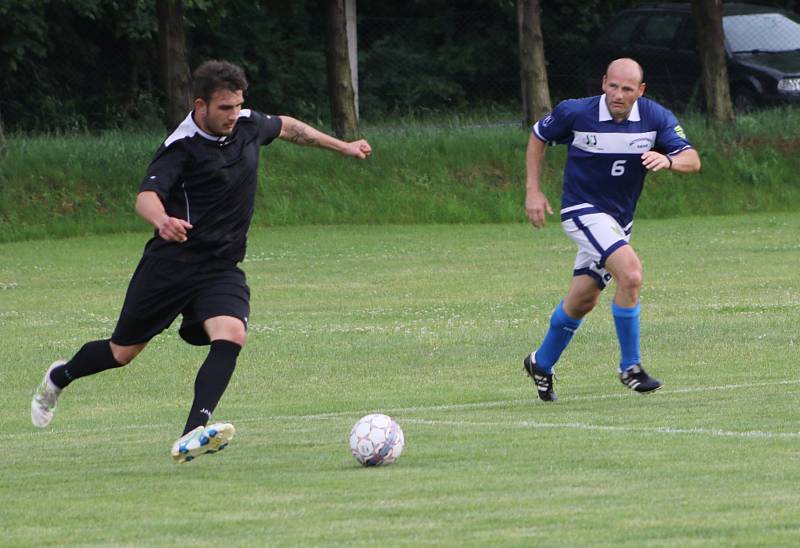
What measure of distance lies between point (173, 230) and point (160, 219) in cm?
12

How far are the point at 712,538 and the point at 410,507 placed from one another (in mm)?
1331

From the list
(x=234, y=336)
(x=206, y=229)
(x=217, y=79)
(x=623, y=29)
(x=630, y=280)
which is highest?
(x=217, y=79)

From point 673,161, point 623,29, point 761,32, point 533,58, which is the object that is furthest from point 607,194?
point 623,29

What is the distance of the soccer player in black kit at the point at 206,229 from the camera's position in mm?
8648

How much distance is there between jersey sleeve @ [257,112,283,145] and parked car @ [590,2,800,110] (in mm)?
22331

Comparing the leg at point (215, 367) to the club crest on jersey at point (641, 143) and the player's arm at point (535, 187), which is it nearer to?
the player's arm at point (535, 187)

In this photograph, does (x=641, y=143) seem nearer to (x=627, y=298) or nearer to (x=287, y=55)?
(x=627, y=298)

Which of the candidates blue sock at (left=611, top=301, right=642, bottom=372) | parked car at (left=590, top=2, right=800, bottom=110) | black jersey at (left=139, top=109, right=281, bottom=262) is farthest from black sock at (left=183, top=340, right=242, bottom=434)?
parked car at (left=590, top=2, right=800, bottom=110)

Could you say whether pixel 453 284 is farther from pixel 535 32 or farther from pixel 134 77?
pixel 134 77

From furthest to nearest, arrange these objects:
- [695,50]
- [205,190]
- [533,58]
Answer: [695,50] → [533,58] → [205,190]

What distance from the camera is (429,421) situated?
32.9 feet

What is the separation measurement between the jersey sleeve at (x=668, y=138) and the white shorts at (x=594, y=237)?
530 millimetres

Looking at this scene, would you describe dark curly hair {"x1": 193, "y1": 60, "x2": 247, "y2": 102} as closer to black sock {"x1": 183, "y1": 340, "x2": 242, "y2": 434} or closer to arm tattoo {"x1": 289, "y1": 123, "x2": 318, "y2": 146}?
arm tattoo {"x1": 289, "y1": 123, "x2": 318, "y2": 146}

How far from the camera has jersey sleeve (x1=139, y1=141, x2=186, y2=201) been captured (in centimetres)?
866
